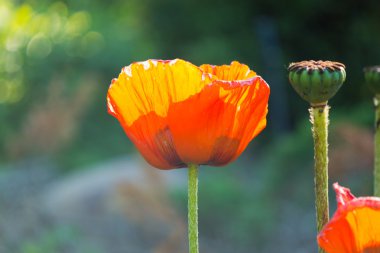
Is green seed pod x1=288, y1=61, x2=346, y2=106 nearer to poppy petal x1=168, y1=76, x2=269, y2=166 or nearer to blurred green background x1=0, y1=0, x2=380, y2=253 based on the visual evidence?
poppy petal x1=168, y1=76, x2=269, y2=166

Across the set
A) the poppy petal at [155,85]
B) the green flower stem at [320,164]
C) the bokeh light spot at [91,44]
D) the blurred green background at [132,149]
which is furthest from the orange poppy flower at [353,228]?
the bokeh light spot at [91,44]

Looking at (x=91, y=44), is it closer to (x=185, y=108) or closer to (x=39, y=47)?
(x=39, y=47)

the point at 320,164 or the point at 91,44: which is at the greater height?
the point at 91,44

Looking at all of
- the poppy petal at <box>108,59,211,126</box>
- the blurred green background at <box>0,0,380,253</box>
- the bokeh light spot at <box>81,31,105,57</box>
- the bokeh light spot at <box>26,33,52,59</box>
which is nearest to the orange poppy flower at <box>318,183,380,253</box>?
the poppy petal at <box>108,59,211,126</box>

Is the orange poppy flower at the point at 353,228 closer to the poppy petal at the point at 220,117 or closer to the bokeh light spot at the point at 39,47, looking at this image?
the poppy petal at the point at 220,117

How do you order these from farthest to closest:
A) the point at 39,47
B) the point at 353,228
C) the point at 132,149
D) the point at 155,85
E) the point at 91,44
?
the point at 91,44
the point at 39,47
the point at 132,149
the point at 155,85
the point at 353,228

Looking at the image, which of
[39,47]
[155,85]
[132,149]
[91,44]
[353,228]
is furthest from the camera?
[91,44]

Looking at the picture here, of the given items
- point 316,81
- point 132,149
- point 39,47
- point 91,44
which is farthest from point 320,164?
point 91,44

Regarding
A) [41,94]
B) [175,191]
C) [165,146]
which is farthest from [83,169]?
[165,146]
